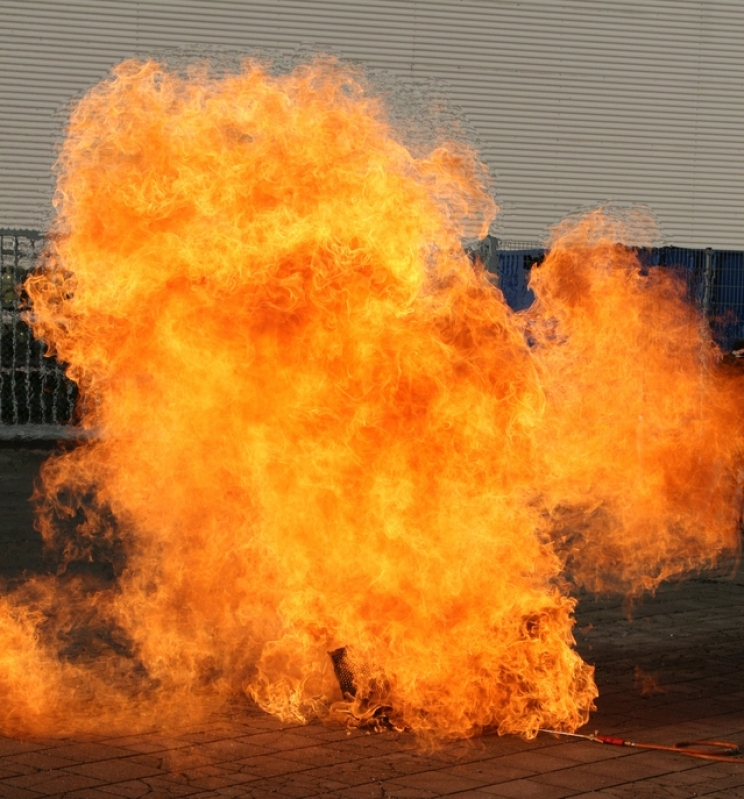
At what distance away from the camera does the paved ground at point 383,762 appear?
520cm

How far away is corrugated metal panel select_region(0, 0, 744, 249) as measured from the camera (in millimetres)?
19625

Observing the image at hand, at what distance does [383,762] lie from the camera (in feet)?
18.3

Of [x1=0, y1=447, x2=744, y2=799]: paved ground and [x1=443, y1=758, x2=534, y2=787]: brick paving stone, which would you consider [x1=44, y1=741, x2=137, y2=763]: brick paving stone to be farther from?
[x1=443, y1=758, x2=534, y2=787]: brick paving stone

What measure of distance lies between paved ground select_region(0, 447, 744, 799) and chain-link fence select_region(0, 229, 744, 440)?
818cm

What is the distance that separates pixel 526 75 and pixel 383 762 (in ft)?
57.0

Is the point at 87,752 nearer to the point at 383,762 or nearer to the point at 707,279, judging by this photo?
the point at 383,762

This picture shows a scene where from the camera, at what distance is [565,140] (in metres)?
21.6

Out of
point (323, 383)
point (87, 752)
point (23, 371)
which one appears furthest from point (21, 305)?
point (87, 752)

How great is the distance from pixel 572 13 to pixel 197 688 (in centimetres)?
1713

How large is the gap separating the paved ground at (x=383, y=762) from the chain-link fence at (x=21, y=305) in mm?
8175

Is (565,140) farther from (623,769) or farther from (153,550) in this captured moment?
(623,769)

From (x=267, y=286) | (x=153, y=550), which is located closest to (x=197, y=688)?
(x=267, y=286)

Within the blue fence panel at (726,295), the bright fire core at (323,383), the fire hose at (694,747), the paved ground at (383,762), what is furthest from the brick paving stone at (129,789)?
the blue fence panel at (726,295)

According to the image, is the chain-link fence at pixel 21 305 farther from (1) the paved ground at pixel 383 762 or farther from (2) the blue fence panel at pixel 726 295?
(1) the paved ground at pixel 383 762
